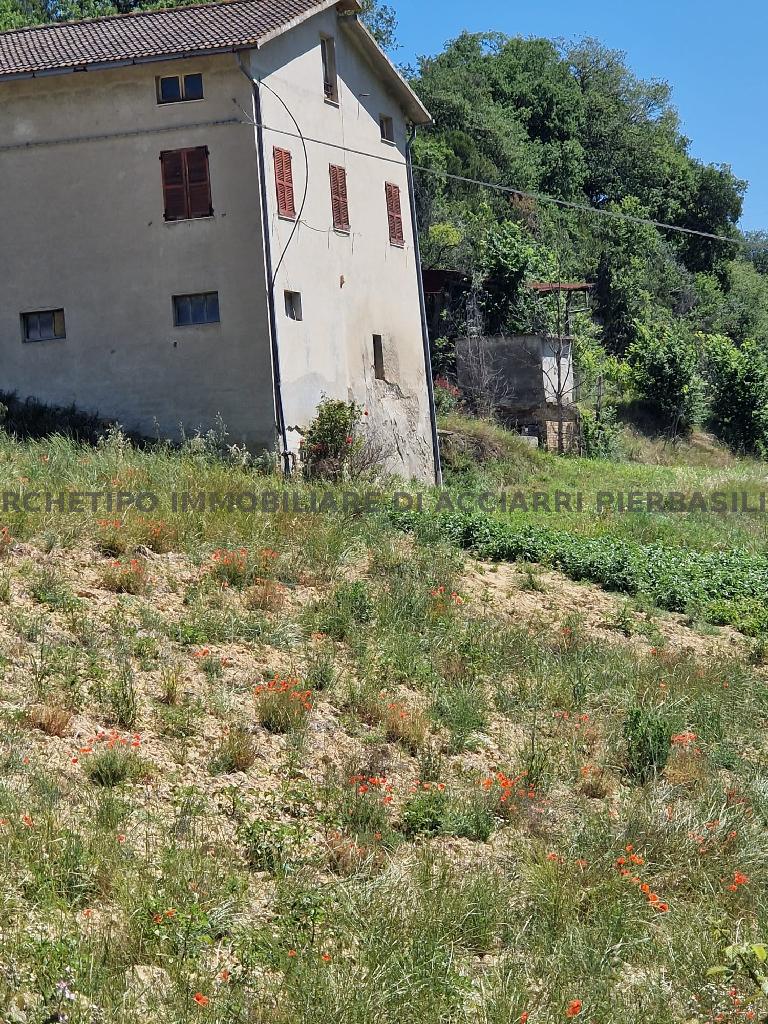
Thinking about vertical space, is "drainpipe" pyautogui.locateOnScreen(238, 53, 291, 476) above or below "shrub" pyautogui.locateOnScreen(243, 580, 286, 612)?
above

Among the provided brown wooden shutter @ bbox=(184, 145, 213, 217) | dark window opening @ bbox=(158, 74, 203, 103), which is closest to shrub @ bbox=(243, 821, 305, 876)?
brown wooden shutter @ bbox=(184, 145, 213, 217)

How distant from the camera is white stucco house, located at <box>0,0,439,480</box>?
874 inches

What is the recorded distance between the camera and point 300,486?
62.4 feet

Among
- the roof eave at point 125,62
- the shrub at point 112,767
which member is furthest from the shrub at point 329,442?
the shrub at point 112,767

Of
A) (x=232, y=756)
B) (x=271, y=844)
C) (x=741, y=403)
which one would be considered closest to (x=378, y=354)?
(x=232, y=756)

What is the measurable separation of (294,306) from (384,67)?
23.7 ft

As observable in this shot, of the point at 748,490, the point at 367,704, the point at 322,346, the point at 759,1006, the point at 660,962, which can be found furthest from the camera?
the point at 748,490

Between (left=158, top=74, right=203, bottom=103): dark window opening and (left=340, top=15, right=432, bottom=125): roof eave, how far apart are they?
440 cm

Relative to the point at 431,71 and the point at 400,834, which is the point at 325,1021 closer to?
the point at 400,834

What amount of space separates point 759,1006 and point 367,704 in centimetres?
470

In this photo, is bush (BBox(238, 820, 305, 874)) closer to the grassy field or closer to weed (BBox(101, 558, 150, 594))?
the grassy field

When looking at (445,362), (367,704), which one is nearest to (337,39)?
(445,362)

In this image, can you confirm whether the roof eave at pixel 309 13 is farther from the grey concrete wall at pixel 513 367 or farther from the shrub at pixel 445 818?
the shrub at pixel 445 818

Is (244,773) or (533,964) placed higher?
(244,773)
